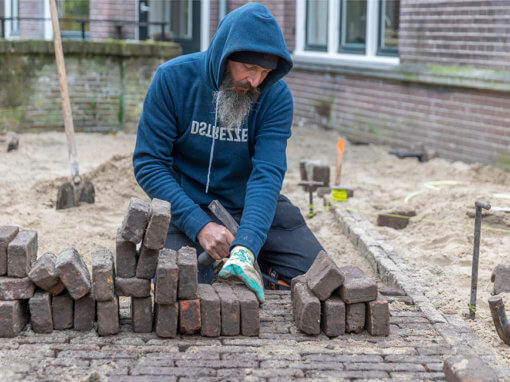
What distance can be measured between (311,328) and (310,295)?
0.56 feet

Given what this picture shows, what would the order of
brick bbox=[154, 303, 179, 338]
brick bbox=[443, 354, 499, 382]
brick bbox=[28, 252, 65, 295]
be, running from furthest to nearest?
brick bbox=[154, 303, 179, 338] < brick bbox=[28, 252, 65, 295] < brick bbox=[443, 354, 499, 382]

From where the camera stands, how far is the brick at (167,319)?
3584mm

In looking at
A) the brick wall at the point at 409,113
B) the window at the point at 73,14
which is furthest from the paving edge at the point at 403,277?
the window at the point at 73,14

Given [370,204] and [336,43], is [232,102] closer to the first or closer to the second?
[370,204]

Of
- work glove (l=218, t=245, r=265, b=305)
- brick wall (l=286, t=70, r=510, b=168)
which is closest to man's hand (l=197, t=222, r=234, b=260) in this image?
work glove (l=218, t=245, r=265, b=305)

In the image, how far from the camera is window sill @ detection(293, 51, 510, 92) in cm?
850

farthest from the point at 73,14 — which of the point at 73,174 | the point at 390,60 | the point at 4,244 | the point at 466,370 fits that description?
the point at 466,370

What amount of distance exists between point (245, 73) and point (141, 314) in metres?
1.50

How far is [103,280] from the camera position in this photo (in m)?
3.53

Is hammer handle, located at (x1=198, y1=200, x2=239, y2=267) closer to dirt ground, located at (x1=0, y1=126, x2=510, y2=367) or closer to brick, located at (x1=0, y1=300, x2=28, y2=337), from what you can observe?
brick, located at (x1=0, y1=300, x2=28, y2=337)

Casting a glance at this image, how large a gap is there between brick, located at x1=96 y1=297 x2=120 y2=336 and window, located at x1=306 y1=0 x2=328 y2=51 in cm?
932

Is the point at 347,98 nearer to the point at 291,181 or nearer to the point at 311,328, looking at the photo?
the point at 291,181

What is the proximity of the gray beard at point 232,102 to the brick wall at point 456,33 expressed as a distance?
4.98 m

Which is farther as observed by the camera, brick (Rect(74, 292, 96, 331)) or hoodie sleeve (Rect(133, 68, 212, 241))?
hoodie sleeve (Rect(133, 68, 212, 241))
